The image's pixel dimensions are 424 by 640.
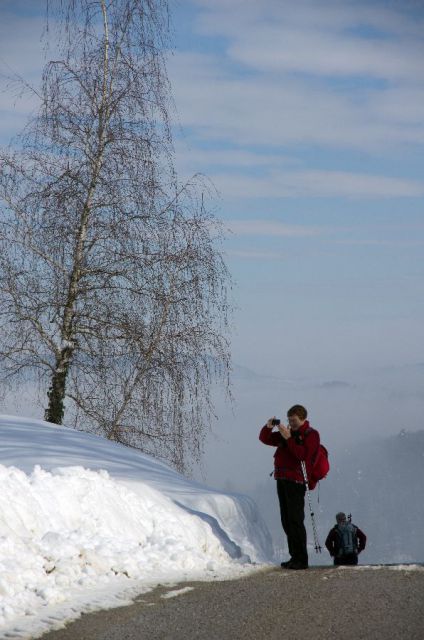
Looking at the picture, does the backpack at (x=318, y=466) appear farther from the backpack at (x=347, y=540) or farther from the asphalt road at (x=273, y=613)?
the asphalt road at (x=273, y=613)

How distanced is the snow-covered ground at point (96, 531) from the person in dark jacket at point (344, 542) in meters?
1.01

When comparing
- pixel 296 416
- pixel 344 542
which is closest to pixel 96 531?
pixel 296 416

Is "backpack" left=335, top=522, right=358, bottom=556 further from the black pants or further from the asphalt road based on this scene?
the asphalt road

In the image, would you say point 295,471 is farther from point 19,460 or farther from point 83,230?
point 83,230

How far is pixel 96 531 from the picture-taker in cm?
1002

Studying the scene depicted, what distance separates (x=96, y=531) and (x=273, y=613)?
2.80 metres

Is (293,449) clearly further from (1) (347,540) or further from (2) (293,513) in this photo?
(1) (347,540)

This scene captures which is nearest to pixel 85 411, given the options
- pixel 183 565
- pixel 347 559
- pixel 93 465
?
pixel 93 465

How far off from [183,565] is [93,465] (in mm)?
2757

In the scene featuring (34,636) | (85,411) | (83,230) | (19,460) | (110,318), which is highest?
(83,230)

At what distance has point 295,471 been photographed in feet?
36.9

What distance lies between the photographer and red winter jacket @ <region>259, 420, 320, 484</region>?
11.2 meters

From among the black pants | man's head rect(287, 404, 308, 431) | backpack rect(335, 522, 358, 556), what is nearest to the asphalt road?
the black pants

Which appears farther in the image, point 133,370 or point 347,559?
point 133,370
